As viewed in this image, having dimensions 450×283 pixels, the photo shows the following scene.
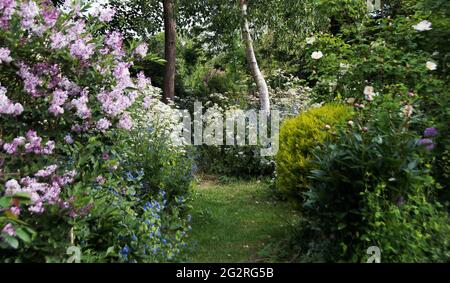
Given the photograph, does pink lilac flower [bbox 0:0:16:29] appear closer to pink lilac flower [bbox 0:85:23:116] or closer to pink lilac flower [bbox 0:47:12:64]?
pink lilac flower [bbox 0:47:12:64]

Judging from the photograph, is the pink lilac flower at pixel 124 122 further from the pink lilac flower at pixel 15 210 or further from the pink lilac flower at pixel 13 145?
the pink lilac flower at pixel 15 210

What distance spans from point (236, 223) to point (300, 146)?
108 cm

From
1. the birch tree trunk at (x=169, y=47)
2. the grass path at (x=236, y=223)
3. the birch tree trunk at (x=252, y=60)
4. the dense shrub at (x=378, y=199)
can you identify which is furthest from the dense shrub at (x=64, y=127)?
the birch tree trunk at (x=169, y=47)

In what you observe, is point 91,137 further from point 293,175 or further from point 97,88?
point 293,175

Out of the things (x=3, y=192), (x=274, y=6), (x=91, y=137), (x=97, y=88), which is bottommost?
(x=3, y=192)

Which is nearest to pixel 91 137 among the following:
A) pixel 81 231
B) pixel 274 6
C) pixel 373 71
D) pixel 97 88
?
pixel 97 88

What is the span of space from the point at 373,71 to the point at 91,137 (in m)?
2.89

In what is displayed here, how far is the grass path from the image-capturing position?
12.9ft

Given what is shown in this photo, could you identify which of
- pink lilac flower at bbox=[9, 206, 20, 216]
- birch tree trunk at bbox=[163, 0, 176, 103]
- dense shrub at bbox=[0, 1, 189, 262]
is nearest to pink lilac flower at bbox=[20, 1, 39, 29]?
dense shrub at bbox=[0, 1, 189, 262]

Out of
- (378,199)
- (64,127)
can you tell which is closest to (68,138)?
(64,127)

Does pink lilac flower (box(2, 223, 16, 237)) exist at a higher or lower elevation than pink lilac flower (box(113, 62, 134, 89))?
lower

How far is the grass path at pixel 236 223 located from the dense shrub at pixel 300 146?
0.37m

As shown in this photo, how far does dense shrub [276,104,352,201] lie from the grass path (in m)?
0.37

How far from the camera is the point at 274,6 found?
8016 millimetres
